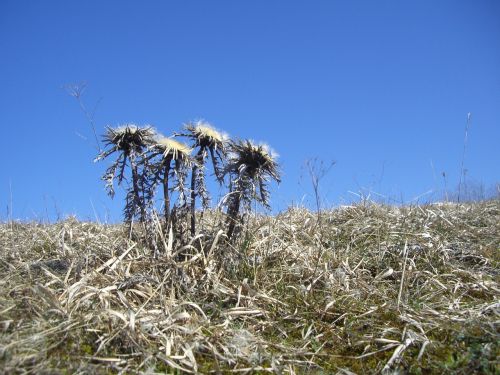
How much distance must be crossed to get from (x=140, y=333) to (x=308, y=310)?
1.44m

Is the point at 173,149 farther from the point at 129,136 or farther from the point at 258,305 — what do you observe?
the point at 258,305

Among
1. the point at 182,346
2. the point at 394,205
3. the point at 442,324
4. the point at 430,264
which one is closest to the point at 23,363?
the point at 182,346

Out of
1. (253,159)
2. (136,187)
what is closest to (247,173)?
(253,159)

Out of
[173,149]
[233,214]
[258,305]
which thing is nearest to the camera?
[258,305]

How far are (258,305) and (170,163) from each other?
158cm

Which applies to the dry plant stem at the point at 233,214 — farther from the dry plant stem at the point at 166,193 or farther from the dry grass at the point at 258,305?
the dry plant stem at the point at 166,193

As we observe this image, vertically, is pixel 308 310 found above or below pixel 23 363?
above

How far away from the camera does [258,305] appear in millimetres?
3777

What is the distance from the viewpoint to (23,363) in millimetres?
2576

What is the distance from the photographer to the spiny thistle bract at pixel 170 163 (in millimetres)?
4168

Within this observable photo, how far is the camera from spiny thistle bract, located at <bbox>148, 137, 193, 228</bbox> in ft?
13.7

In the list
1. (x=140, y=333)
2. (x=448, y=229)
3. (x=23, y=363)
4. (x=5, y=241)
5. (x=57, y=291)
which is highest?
(x=5, y=241)

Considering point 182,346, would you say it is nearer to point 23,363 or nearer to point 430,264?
point 23,363

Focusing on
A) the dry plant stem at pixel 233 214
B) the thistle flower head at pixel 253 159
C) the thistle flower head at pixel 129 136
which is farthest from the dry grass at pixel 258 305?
the thistle flower head at pixel 129 136
